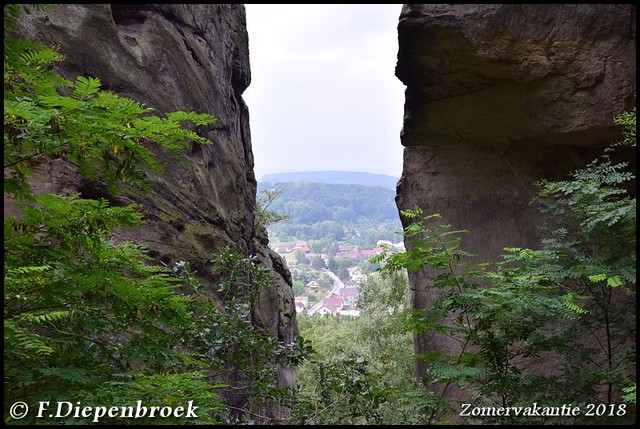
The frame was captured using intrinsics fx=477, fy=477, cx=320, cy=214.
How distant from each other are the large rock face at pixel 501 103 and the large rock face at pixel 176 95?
3.82 metres

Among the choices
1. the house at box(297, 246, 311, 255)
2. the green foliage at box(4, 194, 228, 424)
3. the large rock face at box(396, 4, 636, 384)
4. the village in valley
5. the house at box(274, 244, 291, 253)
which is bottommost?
the green foliage at box(4, 194, 228, 424)

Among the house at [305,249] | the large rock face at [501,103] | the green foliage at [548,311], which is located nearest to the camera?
the green foliage at [548,311]

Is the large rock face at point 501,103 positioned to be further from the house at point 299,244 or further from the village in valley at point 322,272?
the house at point 299,244

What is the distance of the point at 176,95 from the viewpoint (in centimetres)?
852

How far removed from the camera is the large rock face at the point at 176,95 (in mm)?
6746

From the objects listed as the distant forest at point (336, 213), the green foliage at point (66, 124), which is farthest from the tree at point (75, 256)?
the distant forest at point (336, 213)

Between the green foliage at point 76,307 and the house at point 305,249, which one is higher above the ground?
the house at point 305,249

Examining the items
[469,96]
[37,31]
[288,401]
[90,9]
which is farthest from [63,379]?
[469,96]

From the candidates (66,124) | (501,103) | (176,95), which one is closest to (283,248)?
(176,95)

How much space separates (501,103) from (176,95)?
229 inches

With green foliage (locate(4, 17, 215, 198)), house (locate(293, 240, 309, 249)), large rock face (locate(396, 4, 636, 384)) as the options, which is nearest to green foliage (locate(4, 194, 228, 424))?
green foliage (locate(4, 17, 215, 198))

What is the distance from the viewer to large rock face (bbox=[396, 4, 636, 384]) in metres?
7.40

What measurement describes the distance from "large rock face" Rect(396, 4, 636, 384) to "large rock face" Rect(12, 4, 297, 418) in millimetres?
3819

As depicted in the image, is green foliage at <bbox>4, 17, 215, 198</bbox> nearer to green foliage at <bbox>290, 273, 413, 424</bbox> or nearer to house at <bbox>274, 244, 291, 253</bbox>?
green foliage at <bbox>290, 273, 413, 424</bbox>
